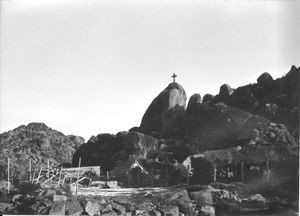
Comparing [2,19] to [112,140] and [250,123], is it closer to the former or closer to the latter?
[112,140]

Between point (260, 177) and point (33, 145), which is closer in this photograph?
point (260, 177)

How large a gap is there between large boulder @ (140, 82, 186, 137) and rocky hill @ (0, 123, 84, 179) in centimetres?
85

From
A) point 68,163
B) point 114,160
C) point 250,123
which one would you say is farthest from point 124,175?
point 250,123

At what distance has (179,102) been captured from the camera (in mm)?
6938

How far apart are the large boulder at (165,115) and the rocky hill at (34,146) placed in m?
0.85

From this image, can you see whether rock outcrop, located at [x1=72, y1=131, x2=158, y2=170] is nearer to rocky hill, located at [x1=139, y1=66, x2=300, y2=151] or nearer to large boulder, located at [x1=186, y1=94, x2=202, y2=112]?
rocky hill, located at [x1=139, y1=66, x2=300, y2=151]

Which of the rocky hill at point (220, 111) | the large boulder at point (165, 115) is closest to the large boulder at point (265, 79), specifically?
the rocky hill at point (220, 111)

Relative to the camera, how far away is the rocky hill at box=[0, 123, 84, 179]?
6.96m

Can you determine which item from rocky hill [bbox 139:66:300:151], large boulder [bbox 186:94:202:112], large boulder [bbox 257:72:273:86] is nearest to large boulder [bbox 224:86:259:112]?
rocky hill [bbox 139:66:300:151]

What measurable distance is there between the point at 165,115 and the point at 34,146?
1687mm

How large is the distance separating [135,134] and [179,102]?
67 centimetres

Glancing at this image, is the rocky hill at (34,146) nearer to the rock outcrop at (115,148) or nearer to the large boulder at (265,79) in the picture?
the rock outcrop at (115,148)

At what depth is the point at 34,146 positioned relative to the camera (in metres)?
7.08

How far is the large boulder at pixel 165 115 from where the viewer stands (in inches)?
271
